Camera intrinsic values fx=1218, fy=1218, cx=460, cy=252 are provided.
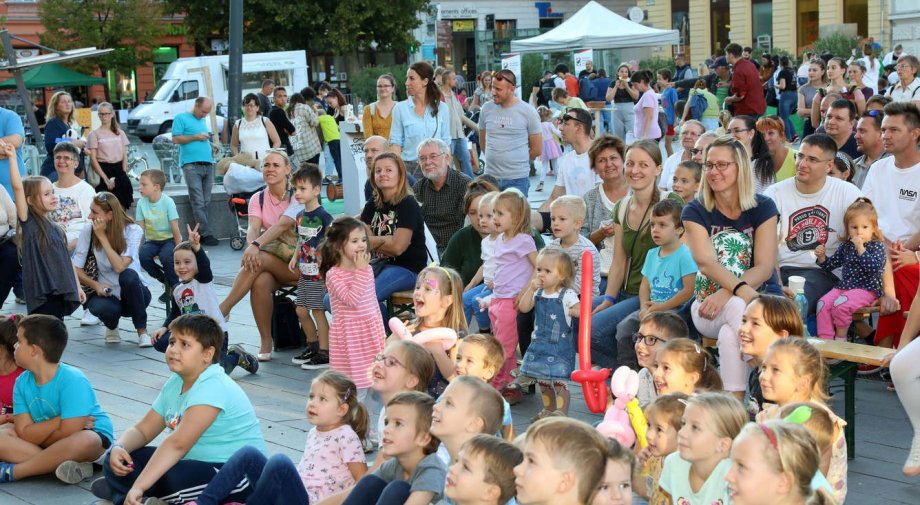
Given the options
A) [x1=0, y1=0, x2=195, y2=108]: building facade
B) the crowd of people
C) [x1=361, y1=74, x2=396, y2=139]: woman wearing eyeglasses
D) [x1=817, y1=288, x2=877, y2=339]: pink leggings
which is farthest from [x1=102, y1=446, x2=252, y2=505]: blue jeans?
[x1=0, y1=0, x2=195, y2=108]: building facade

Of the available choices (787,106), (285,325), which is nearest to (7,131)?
(285,325)

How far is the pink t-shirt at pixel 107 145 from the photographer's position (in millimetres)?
14117

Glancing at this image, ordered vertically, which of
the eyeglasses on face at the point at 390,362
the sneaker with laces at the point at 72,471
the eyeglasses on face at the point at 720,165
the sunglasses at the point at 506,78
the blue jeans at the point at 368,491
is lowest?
the sneaker with laces at the point at 72,471

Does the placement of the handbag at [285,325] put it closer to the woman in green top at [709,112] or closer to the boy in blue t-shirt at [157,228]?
the boy in blue t-shirt at [157,228]

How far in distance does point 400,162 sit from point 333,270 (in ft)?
4.14

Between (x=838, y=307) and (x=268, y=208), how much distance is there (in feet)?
13.6

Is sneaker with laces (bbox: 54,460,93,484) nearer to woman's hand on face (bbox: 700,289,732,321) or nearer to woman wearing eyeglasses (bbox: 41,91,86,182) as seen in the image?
woman's hand on face (bbox: 700,289,732,321)

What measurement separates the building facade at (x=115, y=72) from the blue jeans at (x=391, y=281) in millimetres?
36627

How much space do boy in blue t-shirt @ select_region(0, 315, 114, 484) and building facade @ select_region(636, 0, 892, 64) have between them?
3840cm

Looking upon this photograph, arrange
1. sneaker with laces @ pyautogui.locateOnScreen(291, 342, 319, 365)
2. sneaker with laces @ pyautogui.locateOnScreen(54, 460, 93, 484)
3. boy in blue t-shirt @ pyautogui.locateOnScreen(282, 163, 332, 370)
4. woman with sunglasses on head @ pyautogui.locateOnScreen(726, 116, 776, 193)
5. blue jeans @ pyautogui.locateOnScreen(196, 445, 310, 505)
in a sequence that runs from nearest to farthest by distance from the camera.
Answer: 1. blue jeans @ pyautogui.locateOnScreen(196, 445, 310, 505)
2. sneaker with laces @ pyautogui.locateOnScreen(54, 460, 93, 484)
3. boy in blue t-shirt @ pyautogui.locateOnScreen(282, 163, 332, 370)
4. sneaker with laces @ pyautogui.locateOnScreen(291, 342, 319, 365)
5. woman with sunglasses on head @ pyautogui.locateOnScreen(726, 116, 776, 193)

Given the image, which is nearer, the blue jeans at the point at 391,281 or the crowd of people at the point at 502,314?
the crowd of people at the point at 502,314

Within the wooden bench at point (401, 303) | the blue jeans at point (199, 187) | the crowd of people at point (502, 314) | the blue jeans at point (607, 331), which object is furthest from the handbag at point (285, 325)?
the blue jeans at point (199, 187)

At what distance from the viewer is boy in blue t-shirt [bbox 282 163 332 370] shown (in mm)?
8336

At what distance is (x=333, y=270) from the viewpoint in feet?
23.4
